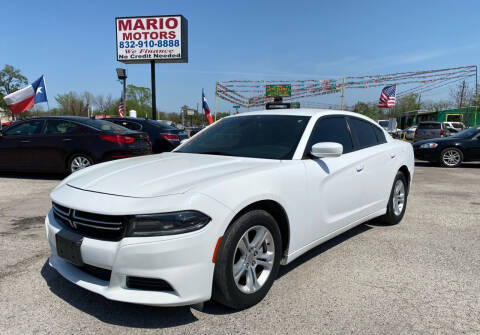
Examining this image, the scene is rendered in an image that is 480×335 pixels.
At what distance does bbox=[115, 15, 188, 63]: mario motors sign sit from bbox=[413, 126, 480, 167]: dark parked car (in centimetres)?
1228

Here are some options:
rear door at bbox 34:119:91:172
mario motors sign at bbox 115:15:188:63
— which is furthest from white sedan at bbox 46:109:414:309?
mario motors sign at bbox 115:15:188:63

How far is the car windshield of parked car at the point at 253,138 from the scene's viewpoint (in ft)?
10.8

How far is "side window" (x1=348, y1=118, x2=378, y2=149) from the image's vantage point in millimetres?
4047

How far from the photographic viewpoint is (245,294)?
2518 mm

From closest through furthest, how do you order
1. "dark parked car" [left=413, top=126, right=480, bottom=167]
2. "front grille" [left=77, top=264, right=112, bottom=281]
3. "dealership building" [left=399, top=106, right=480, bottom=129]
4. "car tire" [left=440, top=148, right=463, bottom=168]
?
"front grille" [left=77, top=264, right=112, bottom=281] → "dark parked car" [left=413, top=126, right=480, bottom=167] → "car tire" [left=440, top=148, right=463, bottom=168] → "dealership building" [left=399, top=106, right=480, bottom=129]

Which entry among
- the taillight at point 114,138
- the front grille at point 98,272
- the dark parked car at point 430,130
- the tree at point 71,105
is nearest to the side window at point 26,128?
the taillight at point 114,138

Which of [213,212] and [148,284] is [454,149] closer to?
[213,212]

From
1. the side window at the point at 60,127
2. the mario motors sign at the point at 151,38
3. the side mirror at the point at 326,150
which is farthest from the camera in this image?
the mario motors sign at the point at 151,38

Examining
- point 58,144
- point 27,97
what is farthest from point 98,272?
point 27,97

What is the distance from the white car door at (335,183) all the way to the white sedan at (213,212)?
0.01 metres

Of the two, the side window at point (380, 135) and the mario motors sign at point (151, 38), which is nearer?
the side window at point (380, 135)

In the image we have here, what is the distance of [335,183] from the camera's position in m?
3.34

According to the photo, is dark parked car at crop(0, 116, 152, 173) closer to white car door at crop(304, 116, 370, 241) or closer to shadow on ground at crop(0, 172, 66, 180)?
shadow on ground at crop(0, 172, 66, 180)

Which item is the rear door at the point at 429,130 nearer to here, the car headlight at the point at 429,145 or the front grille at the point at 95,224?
the car headlight at the point at 429,145
